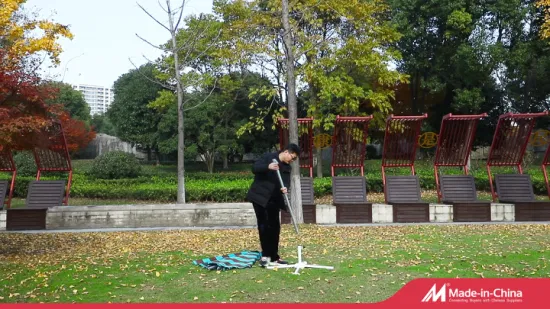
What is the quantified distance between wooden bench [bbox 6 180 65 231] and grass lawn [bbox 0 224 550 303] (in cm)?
132

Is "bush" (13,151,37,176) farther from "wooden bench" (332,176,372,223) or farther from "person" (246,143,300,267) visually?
"person" (246,143,300,267)

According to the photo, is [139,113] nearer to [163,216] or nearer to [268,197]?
[163,216]

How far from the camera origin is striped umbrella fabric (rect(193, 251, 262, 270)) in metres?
5.94

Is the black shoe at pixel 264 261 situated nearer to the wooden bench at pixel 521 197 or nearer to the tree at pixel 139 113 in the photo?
the wooden bench at pixel 521 197

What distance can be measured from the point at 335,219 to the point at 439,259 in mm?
5046

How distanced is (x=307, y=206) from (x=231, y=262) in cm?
538

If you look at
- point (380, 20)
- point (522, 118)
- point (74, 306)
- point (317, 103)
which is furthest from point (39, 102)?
point (380, 20)

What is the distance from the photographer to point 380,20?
2070 cm

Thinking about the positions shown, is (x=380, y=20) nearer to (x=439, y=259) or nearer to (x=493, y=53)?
(x=493, y=53)

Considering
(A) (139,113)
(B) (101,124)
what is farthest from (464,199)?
(B) (101,124)

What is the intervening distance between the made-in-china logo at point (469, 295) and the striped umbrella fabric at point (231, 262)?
90.2 inches

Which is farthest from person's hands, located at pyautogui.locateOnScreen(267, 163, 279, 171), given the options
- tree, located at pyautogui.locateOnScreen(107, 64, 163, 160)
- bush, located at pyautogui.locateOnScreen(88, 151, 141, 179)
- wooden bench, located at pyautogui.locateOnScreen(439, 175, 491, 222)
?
tree, located at pyautogui.locateOnScreen(107, 64, 163, 160)

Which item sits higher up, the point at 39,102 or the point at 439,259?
the point at 39,102

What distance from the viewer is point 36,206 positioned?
1170 centimetres
